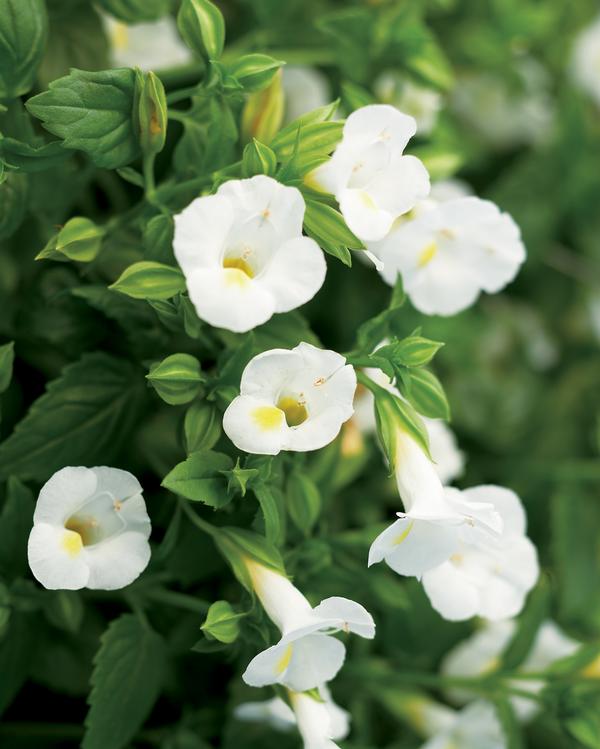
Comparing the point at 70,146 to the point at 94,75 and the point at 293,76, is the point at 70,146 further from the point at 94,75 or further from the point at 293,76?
the point at 293,76

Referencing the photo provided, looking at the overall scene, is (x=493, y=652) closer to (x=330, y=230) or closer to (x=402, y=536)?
(x=402, y=536)

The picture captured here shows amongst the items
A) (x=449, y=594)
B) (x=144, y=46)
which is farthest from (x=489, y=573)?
(x=144, y=46)

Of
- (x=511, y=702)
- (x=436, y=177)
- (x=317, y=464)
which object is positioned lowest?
(x=511, y=702)

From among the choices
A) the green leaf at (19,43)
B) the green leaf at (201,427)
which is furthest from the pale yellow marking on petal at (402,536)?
the green leaf at (19,43)

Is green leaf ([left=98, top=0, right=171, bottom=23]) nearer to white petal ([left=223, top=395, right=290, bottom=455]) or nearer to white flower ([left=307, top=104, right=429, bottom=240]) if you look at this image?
white flower ([left=307, top=104, right=429, bottom=240])

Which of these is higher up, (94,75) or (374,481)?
(94,75)

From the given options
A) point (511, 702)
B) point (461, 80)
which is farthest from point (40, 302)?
point (461, 80)
